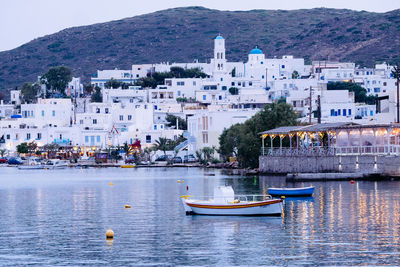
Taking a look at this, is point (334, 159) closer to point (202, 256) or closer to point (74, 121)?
point (202, 256)

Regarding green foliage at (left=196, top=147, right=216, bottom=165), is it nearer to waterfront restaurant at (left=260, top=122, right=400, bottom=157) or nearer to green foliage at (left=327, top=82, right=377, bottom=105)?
waterfront restaurant at (left=260, top=122, right=400, bottom=157)

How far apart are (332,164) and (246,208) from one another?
121 feet

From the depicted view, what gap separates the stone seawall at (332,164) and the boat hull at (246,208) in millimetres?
32940

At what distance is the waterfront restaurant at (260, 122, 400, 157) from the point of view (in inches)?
3337

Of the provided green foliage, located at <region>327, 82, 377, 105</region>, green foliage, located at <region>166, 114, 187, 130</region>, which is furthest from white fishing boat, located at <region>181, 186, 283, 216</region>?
green foliage, located at <region>327, 82, 377, 105</region>

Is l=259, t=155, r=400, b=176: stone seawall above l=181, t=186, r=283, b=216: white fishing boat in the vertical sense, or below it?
above

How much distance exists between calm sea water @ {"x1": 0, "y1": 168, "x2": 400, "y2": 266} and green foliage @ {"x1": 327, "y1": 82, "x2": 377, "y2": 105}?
10559 centimetres

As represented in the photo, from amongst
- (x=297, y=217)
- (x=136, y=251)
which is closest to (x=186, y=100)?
(x=297, y=217)

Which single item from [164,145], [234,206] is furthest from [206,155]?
[234,206]

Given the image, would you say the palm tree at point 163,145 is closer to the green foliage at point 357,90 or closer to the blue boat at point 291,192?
the green foliage at point 357,90

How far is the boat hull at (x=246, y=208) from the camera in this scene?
5150 cm

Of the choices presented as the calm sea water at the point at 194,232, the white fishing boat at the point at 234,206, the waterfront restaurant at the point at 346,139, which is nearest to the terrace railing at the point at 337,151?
the waterfront restaurant at the point at 346,139

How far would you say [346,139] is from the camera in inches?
3484

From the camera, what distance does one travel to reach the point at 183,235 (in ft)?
150
